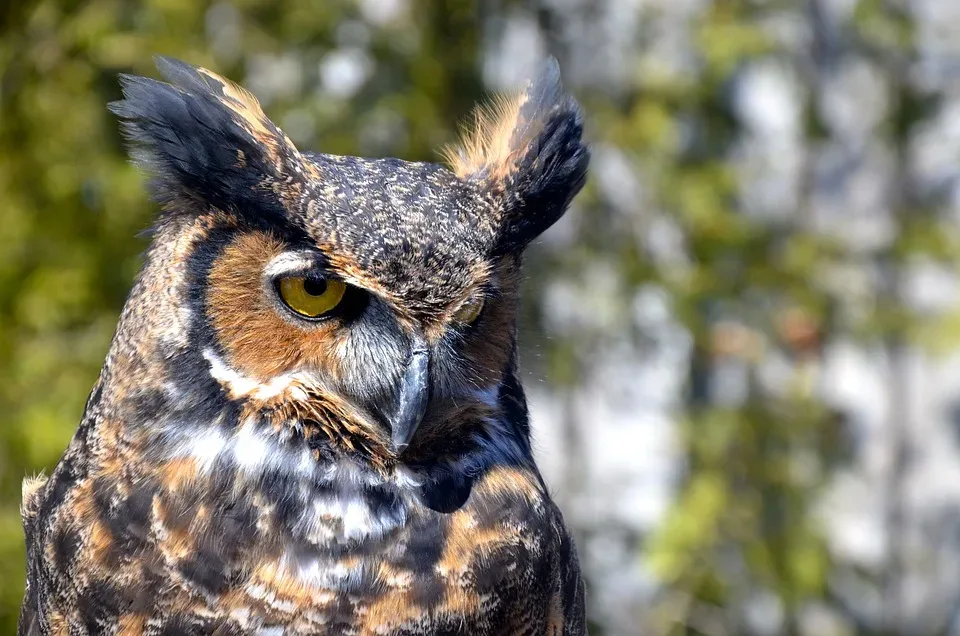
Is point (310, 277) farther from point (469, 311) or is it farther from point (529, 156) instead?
point (529, 156)

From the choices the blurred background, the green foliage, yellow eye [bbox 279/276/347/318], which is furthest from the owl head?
the green foliage

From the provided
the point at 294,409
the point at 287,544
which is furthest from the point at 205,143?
the point at 287,544

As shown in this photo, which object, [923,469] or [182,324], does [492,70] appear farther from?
[923,469]

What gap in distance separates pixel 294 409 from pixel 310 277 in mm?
153

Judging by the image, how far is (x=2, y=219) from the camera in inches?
86.4

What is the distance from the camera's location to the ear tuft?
1.10m

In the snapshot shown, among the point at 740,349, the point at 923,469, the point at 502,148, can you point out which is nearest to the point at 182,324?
the point at 502,148

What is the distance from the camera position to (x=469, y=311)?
41.7 inches

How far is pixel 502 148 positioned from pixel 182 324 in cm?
42

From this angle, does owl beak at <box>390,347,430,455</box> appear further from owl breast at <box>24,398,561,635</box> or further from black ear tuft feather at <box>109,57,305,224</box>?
black ear tuft feather at <box>109,57,305,224</box>

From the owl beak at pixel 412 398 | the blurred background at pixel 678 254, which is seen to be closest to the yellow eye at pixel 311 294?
the owl beak at pixel 412 398

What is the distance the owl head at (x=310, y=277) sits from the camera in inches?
39.2

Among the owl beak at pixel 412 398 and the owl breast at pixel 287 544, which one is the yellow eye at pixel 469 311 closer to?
the owl beak at pixel 412 398

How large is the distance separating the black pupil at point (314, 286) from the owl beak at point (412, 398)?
116mm
